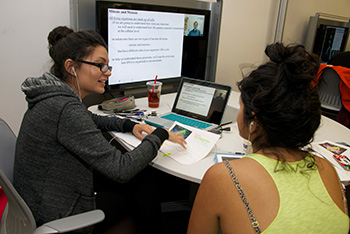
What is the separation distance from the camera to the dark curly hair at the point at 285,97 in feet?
2.30

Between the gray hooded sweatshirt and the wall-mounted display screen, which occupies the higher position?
the wall-mounted display screen

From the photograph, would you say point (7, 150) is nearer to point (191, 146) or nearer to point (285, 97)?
point (191, 146)

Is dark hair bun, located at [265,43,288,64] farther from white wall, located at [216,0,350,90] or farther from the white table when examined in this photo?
white wall, located at [216,0,350,90]

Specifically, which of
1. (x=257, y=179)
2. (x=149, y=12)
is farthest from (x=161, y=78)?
(x=257, y=179)

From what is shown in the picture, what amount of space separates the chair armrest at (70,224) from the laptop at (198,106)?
2.01ft

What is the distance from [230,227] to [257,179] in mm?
143

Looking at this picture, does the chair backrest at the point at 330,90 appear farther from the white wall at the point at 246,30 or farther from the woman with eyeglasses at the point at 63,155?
the woman with eyeglasses at the point at 63,155

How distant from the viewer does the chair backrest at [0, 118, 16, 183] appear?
1018mm

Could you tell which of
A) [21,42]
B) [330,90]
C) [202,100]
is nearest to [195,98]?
[202,100]

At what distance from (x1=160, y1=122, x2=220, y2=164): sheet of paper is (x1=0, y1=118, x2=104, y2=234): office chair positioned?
0.40m

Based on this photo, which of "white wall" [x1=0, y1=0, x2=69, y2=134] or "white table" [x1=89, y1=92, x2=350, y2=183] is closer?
"white table" [x1=89, y1=92, x2=350, y2=183]

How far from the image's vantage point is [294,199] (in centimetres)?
67

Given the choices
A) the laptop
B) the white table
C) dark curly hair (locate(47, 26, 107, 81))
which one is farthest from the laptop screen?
dark curly hair (locate(47, 26, 107, 81))

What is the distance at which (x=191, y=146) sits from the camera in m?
1.23
